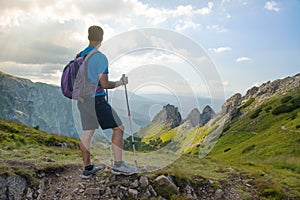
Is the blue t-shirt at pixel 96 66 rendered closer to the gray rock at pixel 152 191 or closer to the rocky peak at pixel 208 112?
the gray rock at pixel 152 191

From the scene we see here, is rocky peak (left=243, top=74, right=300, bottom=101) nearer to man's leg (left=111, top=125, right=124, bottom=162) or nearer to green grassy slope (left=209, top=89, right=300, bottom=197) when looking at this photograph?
green grassy slope (left=209, top=89, right=300, bottom=197)

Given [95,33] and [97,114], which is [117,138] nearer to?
[97,114]

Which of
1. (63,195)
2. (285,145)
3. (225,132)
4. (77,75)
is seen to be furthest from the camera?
(225,132)

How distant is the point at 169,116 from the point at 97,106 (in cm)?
292

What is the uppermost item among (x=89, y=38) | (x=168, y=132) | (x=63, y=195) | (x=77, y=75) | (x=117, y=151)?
(x=89, y=38)

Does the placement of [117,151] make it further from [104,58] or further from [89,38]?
[89,38]

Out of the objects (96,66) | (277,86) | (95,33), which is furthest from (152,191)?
(277,86)

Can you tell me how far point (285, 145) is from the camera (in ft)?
147

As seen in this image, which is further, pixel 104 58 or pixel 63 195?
pixel 63 195

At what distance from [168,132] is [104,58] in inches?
129

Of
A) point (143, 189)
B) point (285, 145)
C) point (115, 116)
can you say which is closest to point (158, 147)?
point (143, 189)

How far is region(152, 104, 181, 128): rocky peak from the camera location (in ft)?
29.1

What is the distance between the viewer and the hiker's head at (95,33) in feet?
24.2

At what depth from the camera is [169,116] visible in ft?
31.3
